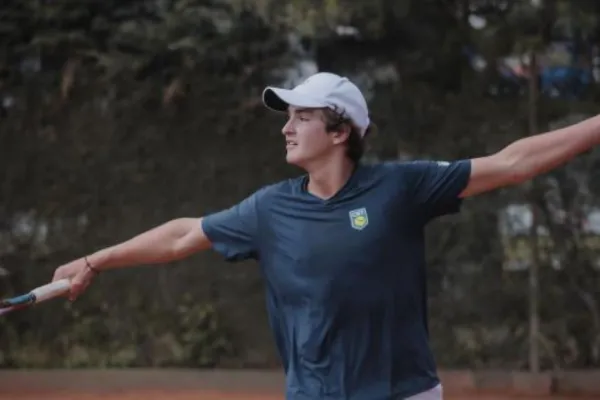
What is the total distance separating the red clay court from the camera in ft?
34.3

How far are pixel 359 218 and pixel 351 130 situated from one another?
352mm

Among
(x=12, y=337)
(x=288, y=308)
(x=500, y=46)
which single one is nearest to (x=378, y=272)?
(x=288, y=308)

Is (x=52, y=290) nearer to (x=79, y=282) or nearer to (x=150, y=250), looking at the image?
(x=79, y=282)

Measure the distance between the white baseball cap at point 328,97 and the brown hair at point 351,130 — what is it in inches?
0.6

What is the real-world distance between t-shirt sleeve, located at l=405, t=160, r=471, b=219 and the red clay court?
6.87 m

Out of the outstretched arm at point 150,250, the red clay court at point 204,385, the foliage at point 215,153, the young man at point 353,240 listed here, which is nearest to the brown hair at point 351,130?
the young man at point 353,240

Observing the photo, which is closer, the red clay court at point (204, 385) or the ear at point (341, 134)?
the ear at point (341, 134)

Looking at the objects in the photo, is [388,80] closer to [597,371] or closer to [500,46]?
[500,46]

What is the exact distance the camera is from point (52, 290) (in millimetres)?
4031

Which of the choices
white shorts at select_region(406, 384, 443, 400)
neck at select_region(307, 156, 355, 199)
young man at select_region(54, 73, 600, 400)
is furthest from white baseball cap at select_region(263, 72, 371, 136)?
white shorts at select_region(406, 384, 443, 400)


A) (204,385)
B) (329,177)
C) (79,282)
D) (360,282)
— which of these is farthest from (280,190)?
(204,385)

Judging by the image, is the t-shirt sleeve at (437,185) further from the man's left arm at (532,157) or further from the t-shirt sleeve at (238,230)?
the t-shirt sleeve at (238,230)

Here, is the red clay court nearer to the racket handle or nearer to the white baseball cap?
the racket handle

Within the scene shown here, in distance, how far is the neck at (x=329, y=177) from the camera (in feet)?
12.4
